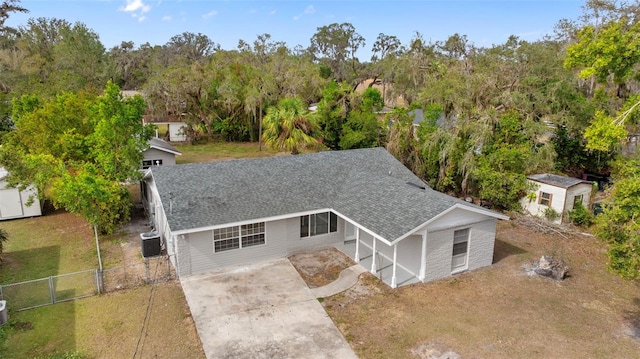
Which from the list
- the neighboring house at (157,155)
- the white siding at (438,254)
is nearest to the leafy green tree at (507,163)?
the white siding at (438,254)

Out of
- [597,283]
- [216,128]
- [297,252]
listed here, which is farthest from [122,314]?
[216,128]

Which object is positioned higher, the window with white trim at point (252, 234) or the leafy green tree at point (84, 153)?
the leafy green tree at point (84, 153)

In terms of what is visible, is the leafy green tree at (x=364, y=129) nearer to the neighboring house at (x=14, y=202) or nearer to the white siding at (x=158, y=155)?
the white siding at (x=158, y=155)

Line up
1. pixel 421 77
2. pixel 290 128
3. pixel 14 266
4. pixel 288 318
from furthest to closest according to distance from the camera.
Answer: pixel 421 77, pixel 290 128, pixel 14 266, pixel 288 318

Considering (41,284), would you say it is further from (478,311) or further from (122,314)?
(478,311)

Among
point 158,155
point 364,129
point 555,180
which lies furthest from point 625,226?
point 158,155

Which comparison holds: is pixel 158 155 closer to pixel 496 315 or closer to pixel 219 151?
pixel 219 151
